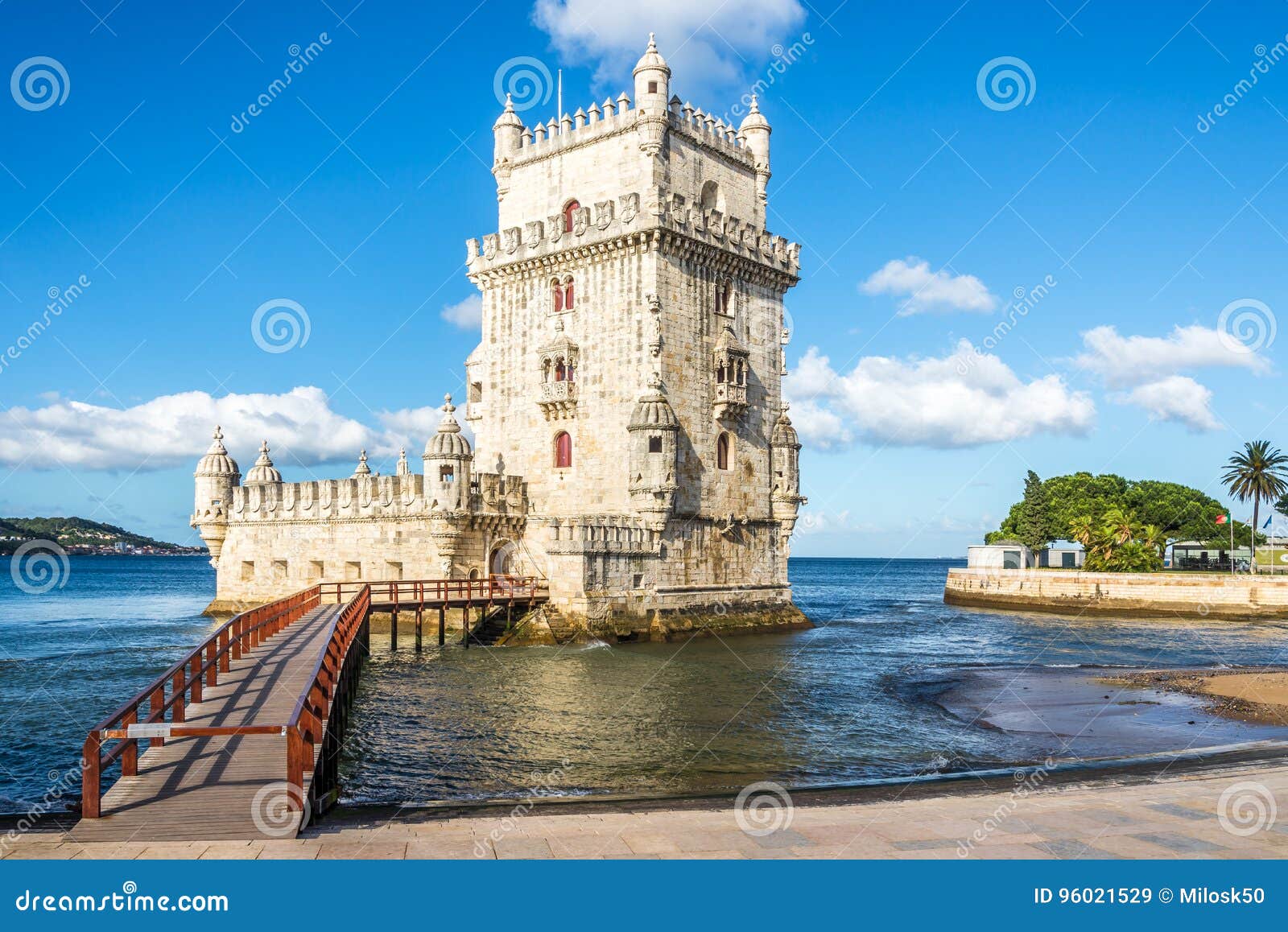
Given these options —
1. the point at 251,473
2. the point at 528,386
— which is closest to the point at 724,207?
the point at 528,386

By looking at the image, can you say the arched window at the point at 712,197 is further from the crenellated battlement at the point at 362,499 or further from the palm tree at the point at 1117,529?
the palm tree at the point at 1117,529

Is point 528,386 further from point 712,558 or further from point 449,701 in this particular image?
point 449,701

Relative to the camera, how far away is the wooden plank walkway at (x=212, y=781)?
10492mm

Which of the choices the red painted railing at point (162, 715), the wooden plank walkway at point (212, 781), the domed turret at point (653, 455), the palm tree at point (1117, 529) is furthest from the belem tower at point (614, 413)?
the palm tree at point (1117, 529)

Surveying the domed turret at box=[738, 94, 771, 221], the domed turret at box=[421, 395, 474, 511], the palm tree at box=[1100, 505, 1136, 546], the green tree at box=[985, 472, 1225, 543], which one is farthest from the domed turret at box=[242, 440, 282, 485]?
the green tree at box=[985, 472, 1225, 543]

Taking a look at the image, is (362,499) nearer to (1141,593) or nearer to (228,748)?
(228,748)

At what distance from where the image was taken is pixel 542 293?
40.2 m

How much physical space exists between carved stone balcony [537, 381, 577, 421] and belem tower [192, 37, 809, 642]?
7cm

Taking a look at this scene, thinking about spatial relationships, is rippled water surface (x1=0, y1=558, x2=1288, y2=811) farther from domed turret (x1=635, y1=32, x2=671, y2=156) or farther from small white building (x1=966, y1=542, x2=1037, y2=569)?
small white building (x1=966, y1=542, x2=1037, y2=569)

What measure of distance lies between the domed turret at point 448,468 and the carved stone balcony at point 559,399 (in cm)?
366

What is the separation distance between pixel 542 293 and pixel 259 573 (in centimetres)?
1808

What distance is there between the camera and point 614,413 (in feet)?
123

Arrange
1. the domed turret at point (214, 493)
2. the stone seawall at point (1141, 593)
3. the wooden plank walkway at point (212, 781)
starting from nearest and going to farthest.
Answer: the wooden plank walkway at point (212, 781), the domed turret at point (214, 493), the stone seawall at point (1141, 593)

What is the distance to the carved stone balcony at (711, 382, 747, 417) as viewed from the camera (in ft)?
129
